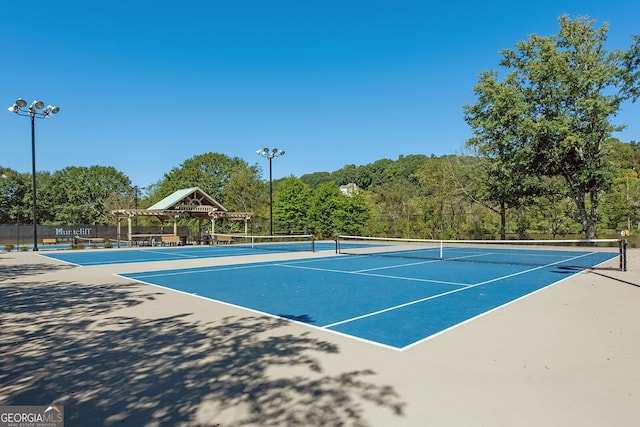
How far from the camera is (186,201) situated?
3044cm

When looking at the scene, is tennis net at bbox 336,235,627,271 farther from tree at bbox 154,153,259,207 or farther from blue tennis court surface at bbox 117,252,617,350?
tree at bbox 154,153,259,207

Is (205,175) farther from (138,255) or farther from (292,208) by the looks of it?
(138,255)

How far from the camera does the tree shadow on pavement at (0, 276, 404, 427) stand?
124 inches

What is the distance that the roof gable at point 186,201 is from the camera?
2850cm

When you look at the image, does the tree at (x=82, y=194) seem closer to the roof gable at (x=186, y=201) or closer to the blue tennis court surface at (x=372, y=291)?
the roof gable at (x=186, y=201)

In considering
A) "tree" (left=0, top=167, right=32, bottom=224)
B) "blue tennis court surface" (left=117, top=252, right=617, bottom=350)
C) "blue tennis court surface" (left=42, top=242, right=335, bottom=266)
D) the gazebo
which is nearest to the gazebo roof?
the gazebo

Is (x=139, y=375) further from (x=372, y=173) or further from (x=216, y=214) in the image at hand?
(x=372, y=173)

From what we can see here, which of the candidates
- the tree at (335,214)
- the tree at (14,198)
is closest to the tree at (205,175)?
the tree at (14,198)

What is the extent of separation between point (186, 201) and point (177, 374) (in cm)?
2802

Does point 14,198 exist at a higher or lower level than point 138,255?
higher

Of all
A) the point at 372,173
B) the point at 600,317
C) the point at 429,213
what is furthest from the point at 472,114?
the point at 372,173

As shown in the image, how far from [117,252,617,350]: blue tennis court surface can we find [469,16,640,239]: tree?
609 inches

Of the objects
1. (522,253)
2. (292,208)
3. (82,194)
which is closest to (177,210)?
(292,208)

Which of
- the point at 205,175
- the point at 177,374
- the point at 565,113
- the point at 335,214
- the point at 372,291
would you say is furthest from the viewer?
the point at 205,175
